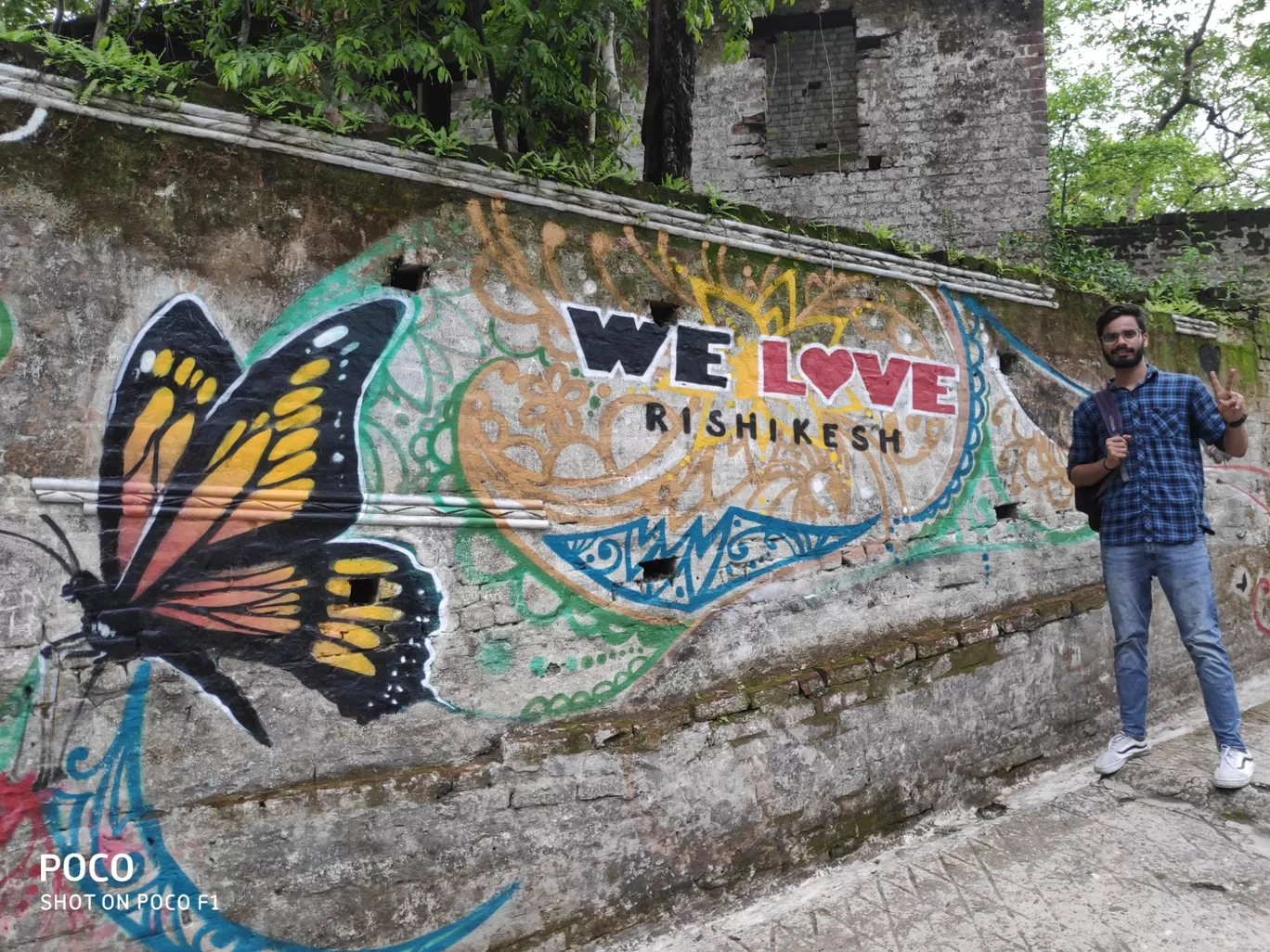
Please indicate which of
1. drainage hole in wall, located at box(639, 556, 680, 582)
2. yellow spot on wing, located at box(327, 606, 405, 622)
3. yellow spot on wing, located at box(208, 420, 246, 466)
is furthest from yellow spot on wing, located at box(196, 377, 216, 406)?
drainage hole in wall, located at box(639, 556, 680, 582)

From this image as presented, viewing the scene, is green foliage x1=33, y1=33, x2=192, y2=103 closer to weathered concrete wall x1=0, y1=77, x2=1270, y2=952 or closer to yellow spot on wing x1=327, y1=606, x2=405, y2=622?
weathered concrete wall x1=0, y1=77, x2=1270, y2=952

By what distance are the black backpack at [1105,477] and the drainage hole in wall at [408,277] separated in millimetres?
2940

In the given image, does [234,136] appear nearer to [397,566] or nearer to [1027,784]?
[397,566]

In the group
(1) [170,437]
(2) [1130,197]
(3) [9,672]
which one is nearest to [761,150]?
(1) [170,437]

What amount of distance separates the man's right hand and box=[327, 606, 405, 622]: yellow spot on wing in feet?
9.70

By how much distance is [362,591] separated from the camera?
9.31 feet

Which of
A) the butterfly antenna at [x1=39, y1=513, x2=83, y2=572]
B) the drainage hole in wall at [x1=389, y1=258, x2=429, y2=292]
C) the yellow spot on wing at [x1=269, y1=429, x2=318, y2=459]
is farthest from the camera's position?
the drainage hole in wall at [x1=389, y1=258, x2=429, y2=292]

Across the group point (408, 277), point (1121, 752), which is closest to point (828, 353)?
point (408, 277)

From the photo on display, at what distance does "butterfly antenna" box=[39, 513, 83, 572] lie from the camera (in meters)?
2.40

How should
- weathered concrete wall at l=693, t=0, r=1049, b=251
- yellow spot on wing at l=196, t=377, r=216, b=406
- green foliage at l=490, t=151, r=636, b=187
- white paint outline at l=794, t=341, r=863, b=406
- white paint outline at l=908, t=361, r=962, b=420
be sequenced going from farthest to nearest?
weathered concrete wall at l=693, t=0, r=1049, b=251, white paint outline at l=908, t=361, r=962, b=420, white paint outline at l=794, t=341, r=863, b=406, green foliage at l=490, t=151, r=636, b=187, yellow spot on wing at l=196, t=377, r=216, b=406

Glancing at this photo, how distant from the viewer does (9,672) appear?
233 cm

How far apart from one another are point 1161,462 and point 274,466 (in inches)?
140

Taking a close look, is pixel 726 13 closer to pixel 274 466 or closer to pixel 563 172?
pixel 563 172

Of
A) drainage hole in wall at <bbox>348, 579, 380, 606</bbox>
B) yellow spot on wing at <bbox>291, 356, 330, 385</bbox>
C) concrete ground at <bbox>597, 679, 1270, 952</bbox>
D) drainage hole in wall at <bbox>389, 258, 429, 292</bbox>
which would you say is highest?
drainage hole in wall at <bbox>389, 258, 429, 292</bbox>
